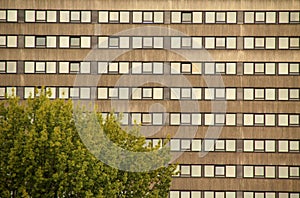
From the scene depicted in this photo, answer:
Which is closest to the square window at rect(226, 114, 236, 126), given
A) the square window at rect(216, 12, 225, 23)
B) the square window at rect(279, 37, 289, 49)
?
the square window at rect(279, 37, 289, 49)

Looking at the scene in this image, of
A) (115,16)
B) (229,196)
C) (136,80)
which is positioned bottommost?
(229,196)

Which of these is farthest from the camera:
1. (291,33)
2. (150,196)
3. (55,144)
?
(291,33)

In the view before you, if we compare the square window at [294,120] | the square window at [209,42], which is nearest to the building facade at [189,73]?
the square window at [209,42]

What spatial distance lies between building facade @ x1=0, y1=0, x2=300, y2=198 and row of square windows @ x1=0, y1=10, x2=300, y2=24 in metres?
0.09

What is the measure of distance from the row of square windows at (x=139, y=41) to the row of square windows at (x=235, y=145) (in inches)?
341

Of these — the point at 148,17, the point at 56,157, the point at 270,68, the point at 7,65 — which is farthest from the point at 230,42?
the point at 56,157

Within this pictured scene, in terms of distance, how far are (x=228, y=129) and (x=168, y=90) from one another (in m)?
6.64

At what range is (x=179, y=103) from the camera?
74.4 metres

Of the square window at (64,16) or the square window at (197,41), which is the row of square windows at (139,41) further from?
the square window at (64,16)

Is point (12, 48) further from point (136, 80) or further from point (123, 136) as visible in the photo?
point (123, 136)

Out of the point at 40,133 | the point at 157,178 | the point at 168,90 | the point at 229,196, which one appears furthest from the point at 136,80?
the point at 40,133

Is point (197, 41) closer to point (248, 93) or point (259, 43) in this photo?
point (259, 43)

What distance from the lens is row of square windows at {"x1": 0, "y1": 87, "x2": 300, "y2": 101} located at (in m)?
74.1

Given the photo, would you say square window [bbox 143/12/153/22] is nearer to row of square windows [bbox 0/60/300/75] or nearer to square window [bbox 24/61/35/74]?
row of square windows [bbox 0/60/300/75]
